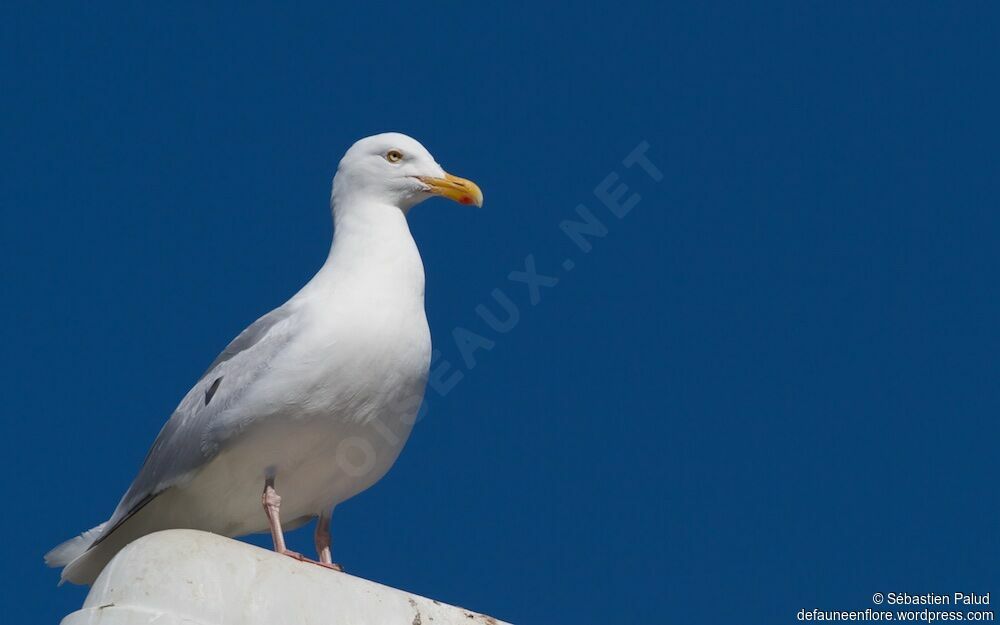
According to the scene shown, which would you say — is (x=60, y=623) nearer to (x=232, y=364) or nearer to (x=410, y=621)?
(x=410, y=621)

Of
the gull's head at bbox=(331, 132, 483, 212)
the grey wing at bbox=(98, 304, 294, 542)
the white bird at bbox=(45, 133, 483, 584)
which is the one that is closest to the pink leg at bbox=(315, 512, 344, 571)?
the white bird at bbox=(45, 133, 483, 584)

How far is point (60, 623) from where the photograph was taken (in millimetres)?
7266

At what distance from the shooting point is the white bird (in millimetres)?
9148

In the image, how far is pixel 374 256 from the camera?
9.86 meters

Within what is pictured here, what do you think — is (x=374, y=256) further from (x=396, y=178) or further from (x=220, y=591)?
(x=220, y=591)

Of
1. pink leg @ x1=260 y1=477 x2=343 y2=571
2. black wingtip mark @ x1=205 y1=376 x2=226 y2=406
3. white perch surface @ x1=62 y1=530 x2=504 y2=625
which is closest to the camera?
white perch surface @ x1=62 y1=530 x2=504 y2=625

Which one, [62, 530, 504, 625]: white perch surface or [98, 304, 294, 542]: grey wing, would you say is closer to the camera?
[62, 530, 504, 625]: white perch surface

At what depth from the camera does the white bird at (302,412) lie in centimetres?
915

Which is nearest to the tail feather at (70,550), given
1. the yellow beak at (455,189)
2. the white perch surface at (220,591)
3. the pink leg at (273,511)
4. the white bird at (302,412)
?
the white bird at (302,412)

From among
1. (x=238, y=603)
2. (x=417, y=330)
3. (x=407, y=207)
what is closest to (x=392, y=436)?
(x=417, y=330)

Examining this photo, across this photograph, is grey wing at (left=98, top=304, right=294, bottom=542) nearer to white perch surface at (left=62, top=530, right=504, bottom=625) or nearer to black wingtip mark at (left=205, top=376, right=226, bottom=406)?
black wingtip mark at (left=205, top=376, right=226, bottom=406)

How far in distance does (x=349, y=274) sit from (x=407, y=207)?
0.96m

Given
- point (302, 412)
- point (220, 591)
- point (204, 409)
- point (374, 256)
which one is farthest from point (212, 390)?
point (220, 591)

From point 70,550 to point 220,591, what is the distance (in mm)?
3014
